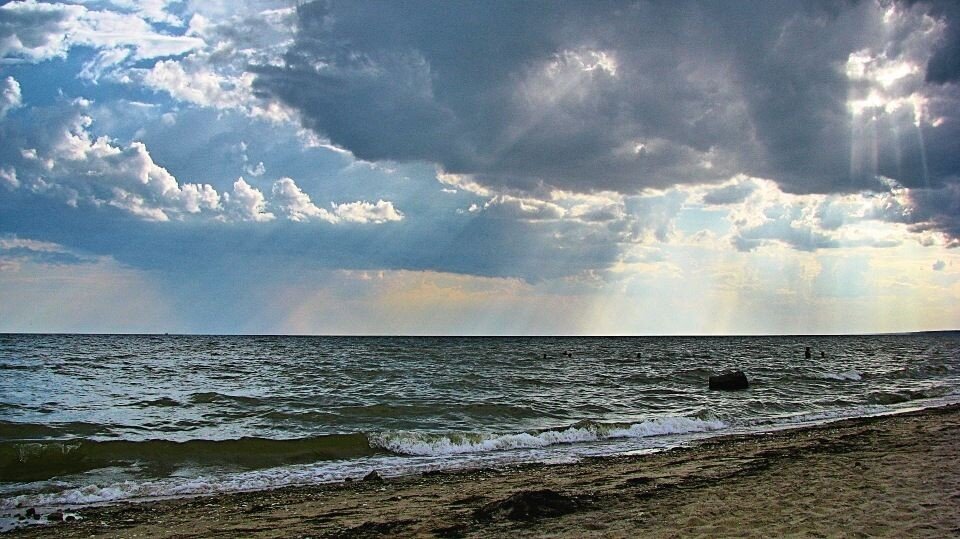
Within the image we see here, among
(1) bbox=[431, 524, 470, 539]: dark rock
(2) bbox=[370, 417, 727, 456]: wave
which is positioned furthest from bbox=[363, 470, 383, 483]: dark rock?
(1) bbox=[431, 524, 470, 539]: dark rock

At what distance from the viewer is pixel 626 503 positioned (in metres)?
10.2

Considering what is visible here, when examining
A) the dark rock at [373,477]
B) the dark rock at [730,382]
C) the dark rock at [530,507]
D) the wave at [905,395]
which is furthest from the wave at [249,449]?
the dark rock at [730,382]

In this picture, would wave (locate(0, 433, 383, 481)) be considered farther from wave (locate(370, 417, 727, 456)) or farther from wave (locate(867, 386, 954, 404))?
wave (locate(867, 386, 954, 404))

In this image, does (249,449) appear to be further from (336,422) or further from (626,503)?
(626,503)

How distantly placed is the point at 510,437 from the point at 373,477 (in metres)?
6.51

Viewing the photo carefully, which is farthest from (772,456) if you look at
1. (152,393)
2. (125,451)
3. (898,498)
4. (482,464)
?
(152,393)

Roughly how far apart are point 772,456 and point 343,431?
13.2 m

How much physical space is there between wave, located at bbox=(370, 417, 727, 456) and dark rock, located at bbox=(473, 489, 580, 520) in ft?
28.3

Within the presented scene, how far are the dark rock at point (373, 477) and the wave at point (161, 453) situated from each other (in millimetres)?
3662

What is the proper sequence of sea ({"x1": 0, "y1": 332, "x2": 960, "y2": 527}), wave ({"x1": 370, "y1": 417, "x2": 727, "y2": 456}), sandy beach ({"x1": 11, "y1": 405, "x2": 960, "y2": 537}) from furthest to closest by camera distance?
1. wave ({"x1": 370, "y1": 417, "x2": 727, "y2": 456})
2. sea ({"x1": 0, "y1": 332, "x2": 960, "y2": 527})
3. sandy beach ({"x1": 11, "y1": 405, "x2": 960, "y2": 537})

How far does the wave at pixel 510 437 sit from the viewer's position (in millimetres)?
19062

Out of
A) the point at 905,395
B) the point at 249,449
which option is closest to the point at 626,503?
the point at 249,449

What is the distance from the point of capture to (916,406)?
27156 millimetres

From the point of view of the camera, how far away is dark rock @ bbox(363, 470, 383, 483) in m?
14.2
